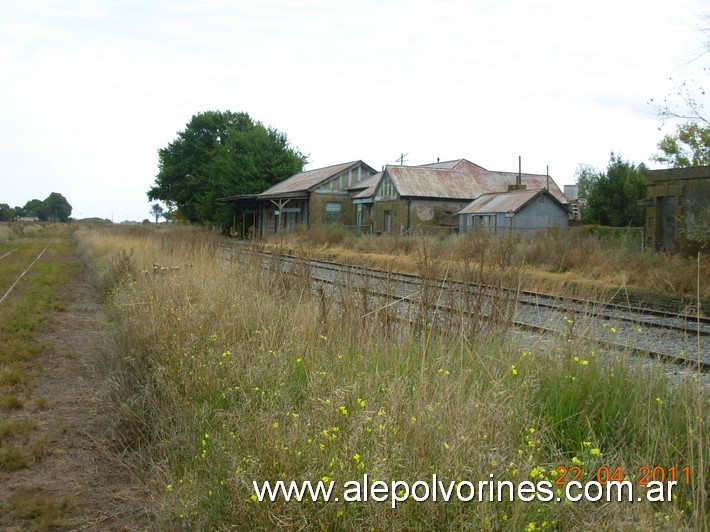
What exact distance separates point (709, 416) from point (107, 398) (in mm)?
4786

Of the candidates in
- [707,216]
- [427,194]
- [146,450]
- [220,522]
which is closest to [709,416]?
[220,522]

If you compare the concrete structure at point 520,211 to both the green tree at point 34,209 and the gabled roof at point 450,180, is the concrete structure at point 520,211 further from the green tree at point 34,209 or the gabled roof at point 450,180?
the green tree at point 34,209

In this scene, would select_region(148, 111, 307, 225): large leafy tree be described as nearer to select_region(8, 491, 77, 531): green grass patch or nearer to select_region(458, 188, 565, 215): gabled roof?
select_region(458, 188, 565, 215): gabled roof

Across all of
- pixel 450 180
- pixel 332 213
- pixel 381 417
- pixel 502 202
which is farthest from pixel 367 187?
pixel 381 417

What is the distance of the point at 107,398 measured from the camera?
5.96 m

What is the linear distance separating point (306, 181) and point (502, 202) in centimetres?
1779

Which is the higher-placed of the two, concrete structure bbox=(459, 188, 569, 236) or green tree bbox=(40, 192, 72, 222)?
green tree bbox=(40, 192, 72, 222)

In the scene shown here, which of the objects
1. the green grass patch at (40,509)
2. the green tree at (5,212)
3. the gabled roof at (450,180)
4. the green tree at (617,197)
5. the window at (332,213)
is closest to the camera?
the green grass patch at (40,509)

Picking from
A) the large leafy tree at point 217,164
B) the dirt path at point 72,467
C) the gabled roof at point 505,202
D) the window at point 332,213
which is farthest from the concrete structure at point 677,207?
the large leafy tree at point 217,164

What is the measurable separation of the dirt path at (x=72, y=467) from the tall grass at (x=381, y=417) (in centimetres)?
23

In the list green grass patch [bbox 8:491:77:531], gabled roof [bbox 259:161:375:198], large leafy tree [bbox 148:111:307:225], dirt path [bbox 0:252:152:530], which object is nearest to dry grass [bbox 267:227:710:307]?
dirt path [bbox 0:252:152:530]

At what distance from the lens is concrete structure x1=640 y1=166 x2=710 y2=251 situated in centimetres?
1814

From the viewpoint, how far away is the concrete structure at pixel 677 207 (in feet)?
59.5

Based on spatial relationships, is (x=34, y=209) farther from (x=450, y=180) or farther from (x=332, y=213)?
(x=450, y=180)
